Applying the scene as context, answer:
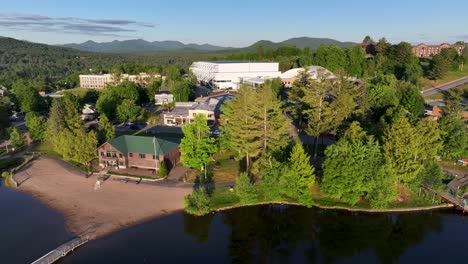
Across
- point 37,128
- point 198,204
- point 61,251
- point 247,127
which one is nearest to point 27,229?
point 61,251

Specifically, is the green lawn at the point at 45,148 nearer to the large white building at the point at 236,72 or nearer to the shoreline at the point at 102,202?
the shoreline at the point at 102,202

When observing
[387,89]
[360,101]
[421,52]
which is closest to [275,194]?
[360,101]

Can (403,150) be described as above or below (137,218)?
above

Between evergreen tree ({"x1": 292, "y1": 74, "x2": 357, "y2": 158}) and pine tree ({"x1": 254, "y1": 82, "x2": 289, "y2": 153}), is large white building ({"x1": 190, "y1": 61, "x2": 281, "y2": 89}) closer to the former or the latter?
evergreen tree ({"x1": 292, "y1": 74, "x2": 357, "y2": 158})

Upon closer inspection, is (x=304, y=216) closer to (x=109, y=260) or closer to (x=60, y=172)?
(x=109, y=260)

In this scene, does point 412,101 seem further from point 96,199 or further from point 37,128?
point 37,128

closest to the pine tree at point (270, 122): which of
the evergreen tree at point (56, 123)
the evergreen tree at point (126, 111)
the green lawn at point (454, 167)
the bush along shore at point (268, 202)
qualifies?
the bush along shore at point (268, 202)

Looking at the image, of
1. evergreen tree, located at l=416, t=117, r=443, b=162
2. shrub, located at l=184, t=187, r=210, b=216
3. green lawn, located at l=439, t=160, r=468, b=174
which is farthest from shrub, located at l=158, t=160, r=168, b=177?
green lawn, located at l=439, t=160, r=468, b=174
